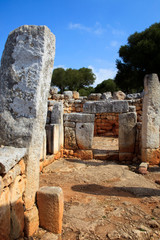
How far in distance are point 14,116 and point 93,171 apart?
369 cm

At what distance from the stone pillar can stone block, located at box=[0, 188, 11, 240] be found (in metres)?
5.43

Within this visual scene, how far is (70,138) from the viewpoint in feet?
23.2

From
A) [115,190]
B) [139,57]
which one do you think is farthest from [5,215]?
[139,57]

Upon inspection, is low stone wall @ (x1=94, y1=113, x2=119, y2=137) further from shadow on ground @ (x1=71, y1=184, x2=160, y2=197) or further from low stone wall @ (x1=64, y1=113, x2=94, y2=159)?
shadow on ground @ (x1=71, y1=184, x2=160, y2=197)

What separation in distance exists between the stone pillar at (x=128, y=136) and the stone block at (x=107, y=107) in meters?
0.30

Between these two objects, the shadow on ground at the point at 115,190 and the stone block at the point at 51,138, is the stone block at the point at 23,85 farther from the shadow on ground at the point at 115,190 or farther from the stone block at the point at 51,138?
the stone block at the point at 51,138

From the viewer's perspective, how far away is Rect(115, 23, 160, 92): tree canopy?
61.4 feet

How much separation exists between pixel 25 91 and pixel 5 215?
1249 millimetres

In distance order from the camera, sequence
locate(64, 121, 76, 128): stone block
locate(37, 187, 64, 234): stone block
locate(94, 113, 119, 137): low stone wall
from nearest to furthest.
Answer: locate(37, 187, 64, 234): stone block < locate(64, 121, 76, 128): stone block < locate(94, 113, 119, 137): low stone wall

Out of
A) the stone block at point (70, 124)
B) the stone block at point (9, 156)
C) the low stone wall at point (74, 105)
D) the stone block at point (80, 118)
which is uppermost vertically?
the low stone wall at point (74, 105)

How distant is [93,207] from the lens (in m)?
3.25

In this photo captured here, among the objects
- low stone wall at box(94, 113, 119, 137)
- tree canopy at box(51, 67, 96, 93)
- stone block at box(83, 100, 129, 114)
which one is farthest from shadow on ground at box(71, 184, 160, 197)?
tree canopy at box(51, 67, 96, 93)

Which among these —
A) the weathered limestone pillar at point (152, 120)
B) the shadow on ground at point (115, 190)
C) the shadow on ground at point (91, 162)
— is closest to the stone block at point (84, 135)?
the shadow on ground at point (91, 162)

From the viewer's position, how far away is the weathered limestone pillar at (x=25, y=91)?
2.13 m
